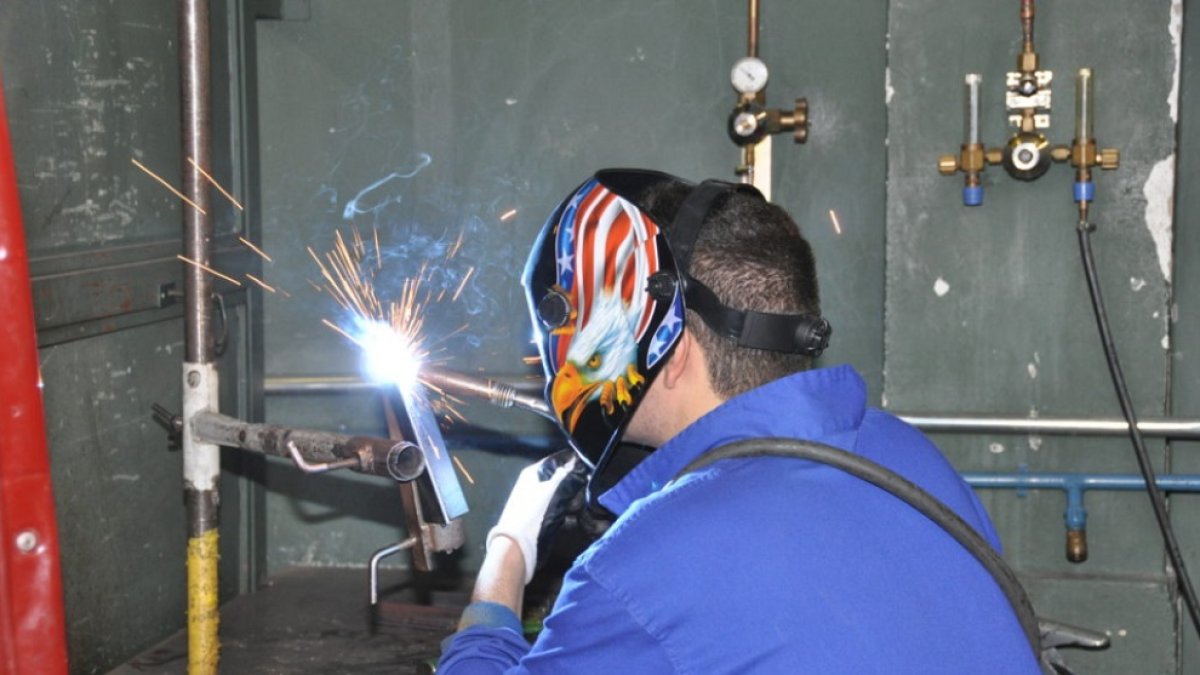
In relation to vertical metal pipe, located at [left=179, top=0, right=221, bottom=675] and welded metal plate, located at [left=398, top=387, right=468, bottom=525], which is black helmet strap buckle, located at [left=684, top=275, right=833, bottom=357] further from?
vertical metal pipe, located at [left=179, top=0, right=221, bottom=675]

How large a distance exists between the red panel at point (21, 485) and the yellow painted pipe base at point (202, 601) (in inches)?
37.9

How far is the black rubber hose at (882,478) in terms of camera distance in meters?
1.49

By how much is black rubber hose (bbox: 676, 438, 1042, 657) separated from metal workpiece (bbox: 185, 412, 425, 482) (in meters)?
0.44

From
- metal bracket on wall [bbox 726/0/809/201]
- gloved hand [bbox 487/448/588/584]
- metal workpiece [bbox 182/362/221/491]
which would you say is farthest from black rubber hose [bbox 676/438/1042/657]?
metal bracket on wall [bbox 726/0/809/201]

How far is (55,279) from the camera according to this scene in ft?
9.10

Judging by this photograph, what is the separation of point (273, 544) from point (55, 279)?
4.67ft

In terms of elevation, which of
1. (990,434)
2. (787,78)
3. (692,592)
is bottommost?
(990,434)

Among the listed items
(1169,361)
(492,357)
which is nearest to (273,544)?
(492,357)

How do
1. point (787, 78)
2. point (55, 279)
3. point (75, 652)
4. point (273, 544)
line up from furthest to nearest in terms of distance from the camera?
point (273, 544) < point (787, 78) < point (75, 652) < point (55, 279)

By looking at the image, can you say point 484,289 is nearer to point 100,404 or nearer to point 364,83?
point 364,83

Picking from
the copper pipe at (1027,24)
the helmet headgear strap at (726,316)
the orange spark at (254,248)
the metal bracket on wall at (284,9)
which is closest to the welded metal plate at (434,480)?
the helmet headgear strap at (726,316)

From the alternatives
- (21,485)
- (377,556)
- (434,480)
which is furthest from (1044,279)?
(21,485)

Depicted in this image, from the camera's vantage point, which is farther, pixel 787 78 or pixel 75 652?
pixel 787 78

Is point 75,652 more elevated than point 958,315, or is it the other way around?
point 958,315
